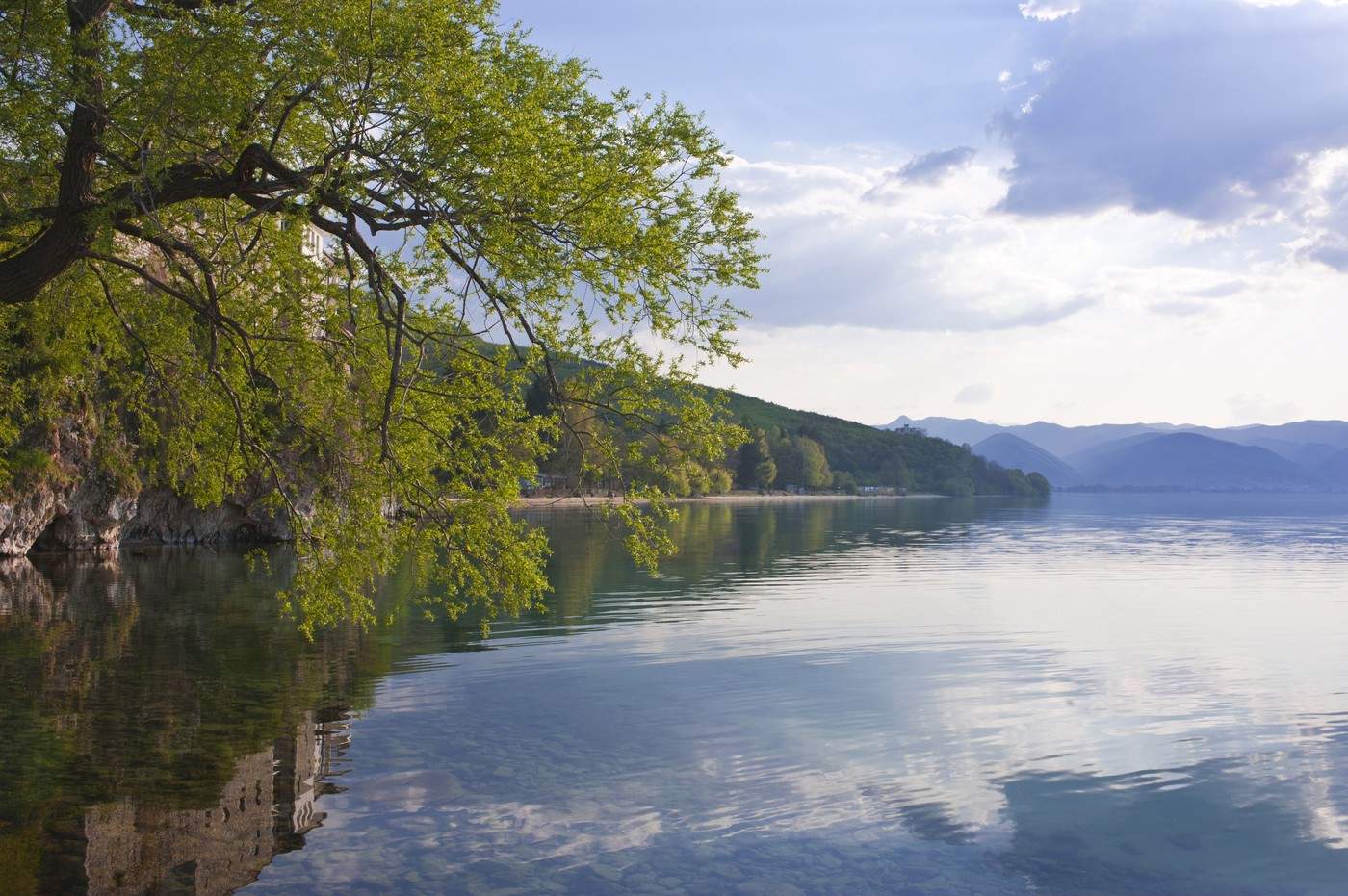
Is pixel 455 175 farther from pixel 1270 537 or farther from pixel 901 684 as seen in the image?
pixel 1270 537

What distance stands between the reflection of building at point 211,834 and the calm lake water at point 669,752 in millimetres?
49

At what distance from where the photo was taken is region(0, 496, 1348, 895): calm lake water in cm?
1203

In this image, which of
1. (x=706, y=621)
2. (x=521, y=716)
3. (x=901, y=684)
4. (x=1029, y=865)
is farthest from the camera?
(x=706, y=621)

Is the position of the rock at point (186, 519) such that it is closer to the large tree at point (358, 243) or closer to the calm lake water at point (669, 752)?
the calm lake water at point (669, 752)

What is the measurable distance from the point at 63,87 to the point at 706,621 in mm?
23771

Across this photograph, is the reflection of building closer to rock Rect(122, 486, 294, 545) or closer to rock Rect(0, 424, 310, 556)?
rock Rect(0, 424, 310, 556)

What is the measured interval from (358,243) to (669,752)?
9.03m

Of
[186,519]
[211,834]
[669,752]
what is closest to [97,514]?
[186,519]

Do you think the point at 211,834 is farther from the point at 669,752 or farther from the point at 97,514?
the point at 97,514

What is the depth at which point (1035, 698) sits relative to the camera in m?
22.0

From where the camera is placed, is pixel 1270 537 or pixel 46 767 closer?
pixel 46 767

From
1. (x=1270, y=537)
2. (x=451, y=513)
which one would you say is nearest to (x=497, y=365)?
(x=451, y=513)

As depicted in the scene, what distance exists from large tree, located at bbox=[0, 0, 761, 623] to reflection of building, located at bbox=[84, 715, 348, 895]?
104 inches

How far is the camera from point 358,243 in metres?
13.5
